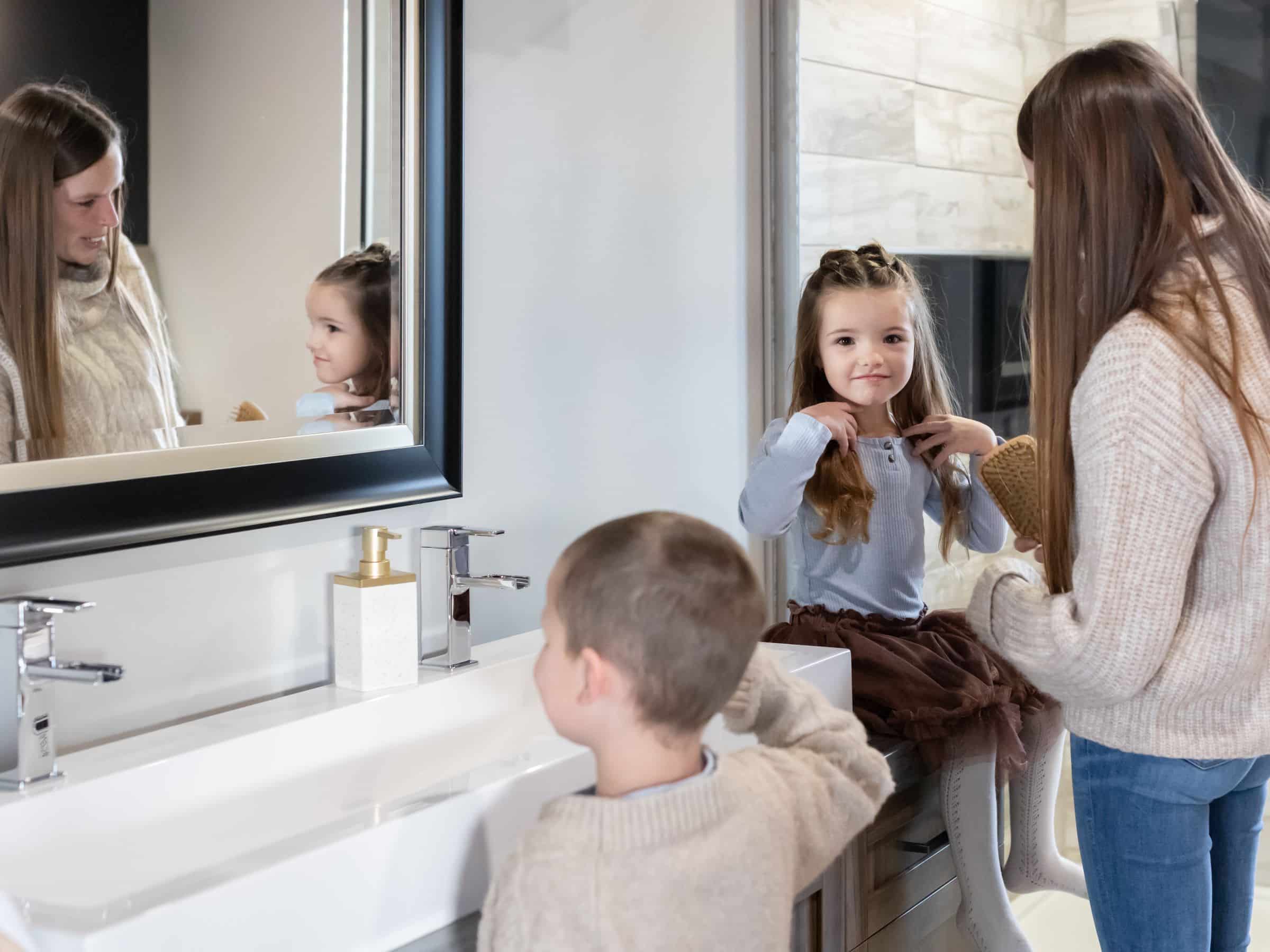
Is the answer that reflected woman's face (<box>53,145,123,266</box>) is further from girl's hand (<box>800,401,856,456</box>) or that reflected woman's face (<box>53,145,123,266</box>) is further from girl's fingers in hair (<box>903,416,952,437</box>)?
girl's fingers in hair (<box>903,416,952,437</box>)

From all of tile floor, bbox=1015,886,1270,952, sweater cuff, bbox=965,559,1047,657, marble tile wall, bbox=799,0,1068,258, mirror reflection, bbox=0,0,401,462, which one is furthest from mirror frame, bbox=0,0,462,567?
tile floor, bbox=1015,886,1270,952

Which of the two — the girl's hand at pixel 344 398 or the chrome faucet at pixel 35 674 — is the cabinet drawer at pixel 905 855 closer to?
the girl's hand at pixel 344 398

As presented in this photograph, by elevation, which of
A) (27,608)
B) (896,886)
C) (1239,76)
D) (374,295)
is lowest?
(896,886)

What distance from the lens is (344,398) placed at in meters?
1.41

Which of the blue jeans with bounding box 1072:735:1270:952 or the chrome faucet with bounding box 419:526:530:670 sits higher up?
the chrome faucet with bounding box 419:526:530:670

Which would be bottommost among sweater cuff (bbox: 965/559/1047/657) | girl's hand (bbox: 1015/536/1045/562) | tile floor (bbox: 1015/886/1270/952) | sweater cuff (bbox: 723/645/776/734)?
tile floor (bbox: 1015/886/1270/952)

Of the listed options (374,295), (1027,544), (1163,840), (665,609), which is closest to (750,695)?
(665,609)

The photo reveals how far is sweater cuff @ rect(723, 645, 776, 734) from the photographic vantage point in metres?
1.02

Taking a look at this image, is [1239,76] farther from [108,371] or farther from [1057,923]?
[108,371]

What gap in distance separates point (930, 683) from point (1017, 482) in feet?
0.90

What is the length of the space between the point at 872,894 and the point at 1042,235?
779 millimetres

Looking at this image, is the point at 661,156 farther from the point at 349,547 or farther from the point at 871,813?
the point at 871,813

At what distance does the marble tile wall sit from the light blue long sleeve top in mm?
390

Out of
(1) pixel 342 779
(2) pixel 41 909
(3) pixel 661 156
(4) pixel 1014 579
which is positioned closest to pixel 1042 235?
(4) pixel 1014 579
